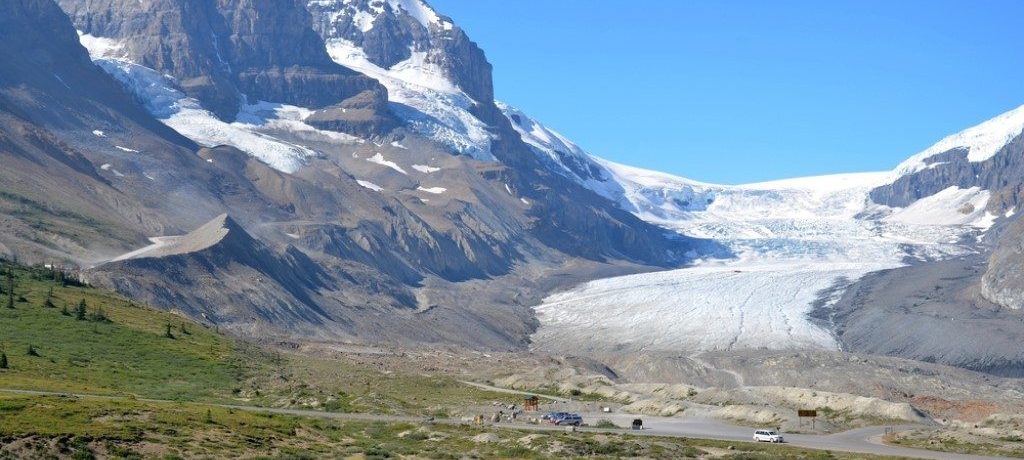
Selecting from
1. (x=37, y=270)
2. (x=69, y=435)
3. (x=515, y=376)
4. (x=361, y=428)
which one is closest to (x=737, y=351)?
(x=515, y=376)

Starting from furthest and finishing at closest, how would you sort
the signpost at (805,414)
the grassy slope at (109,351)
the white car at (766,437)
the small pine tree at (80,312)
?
1. the small pine tree at (80,312)
2. the signpost at (805,414)
3. the grassy slope at (109,351)
4. the white car at (766,437)

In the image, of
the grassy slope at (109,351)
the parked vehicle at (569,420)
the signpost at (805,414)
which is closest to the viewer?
the grassy slope at (109,351)

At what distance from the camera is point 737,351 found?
195m

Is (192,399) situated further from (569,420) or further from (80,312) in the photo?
(80,312)

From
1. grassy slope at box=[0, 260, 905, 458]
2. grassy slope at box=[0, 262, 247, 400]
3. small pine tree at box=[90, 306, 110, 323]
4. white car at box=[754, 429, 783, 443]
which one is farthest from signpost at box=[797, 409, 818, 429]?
small pine tree at box=[90, 306, 110, 323]

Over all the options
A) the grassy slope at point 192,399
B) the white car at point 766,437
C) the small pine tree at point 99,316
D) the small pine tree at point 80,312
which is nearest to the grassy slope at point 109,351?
the grassy slope at point 192,399

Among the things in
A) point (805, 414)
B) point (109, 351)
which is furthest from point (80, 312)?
point (805, 414)

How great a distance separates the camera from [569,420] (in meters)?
81.8

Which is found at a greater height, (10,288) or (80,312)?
(10,288)

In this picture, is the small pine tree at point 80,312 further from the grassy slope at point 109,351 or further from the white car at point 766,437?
the white car at point 766,437

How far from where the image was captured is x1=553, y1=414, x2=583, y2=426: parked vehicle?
8131 cm

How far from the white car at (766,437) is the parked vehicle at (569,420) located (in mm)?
12320

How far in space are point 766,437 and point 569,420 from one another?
44.9 ft

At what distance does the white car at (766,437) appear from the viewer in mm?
72688
